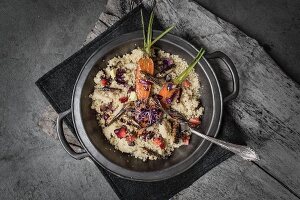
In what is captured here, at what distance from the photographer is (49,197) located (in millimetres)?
3055

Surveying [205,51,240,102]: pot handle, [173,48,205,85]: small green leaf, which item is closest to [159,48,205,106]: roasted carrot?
[173,48,205,85]: small green leaf

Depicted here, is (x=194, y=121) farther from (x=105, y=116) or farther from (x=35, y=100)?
(x=35, y=100)

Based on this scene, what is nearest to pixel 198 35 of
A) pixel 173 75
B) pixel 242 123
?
pixel 173 75

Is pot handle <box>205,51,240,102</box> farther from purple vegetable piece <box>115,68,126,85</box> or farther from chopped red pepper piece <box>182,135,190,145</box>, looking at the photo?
purple vegetable piece <box>115,68,126,85</box>

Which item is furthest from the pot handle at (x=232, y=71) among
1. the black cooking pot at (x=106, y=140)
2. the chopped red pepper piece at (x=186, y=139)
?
the chopped red pepper piece at (x=186, y=139)

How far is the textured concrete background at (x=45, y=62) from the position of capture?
10.00ft

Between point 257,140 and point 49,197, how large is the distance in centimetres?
184

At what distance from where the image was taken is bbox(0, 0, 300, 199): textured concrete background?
3.05 meters

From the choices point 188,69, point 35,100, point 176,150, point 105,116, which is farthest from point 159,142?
point 35,100

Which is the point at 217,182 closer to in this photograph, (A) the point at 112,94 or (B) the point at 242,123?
(B) the point at 242,123

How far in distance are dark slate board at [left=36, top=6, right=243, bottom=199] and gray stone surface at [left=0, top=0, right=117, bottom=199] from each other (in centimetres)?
59

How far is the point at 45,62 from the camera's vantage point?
10.5 ft

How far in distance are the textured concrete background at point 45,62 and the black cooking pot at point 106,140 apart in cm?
88

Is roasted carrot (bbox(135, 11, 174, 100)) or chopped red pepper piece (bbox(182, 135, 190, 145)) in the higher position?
roasted carrot (bbox(135, 11, 174, 100))
